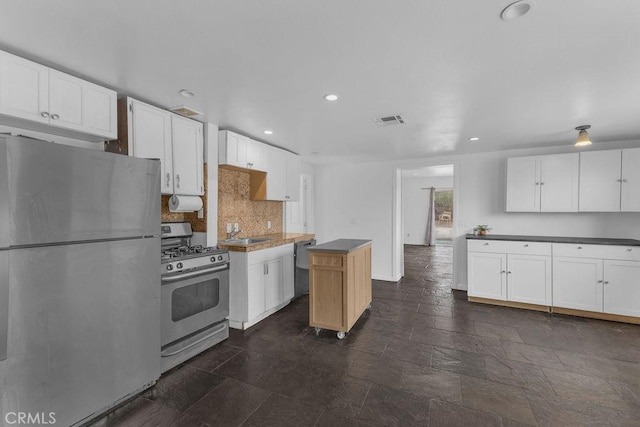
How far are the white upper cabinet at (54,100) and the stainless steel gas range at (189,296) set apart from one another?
3.77 feet

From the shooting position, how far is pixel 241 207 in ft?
13.5

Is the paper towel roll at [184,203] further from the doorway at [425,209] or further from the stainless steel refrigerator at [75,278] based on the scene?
the doorway at [425,209]

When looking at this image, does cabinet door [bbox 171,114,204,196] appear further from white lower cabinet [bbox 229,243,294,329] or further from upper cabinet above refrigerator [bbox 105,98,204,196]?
white lower cabinet [bbox 229,243,294,329]

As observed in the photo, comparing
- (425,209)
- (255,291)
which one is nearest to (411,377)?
(255,291)

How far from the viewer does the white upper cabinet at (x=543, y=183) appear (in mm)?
3994

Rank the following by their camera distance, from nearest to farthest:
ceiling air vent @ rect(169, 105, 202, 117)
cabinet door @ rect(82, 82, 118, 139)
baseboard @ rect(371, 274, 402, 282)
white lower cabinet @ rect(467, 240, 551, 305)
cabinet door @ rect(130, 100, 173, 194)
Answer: cabinet door @ rect(82, 82, 118, 139) → cabinet door @ rect(130, 100, 173, 194) → ceiling air vent @ rect(169, 105, 202, 117) → white lower cabinet @ rect(467, 240, 551, 305) → baseboard @ rect(371, 274, 402, 282)

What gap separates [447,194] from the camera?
33.1 ft

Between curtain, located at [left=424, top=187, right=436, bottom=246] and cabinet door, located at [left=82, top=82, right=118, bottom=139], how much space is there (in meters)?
9.46

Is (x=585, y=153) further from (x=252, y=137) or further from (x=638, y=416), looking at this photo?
(x=252, y=137)

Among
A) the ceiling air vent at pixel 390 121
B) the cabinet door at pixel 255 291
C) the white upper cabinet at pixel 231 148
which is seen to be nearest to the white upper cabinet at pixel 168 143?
the white upper cabinet at pixel 231 148

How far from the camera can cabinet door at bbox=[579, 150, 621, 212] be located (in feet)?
12.4

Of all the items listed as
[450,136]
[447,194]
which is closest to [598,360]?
[450,136]

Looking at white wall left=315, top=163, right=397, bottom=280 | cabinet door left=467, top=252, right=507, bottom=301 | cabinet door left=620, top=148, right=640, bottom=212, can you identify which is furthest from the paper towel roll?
cabinet door left=620, top=148, right=640, bottom=212

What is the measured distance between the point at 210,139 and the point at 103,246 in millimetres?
1763
